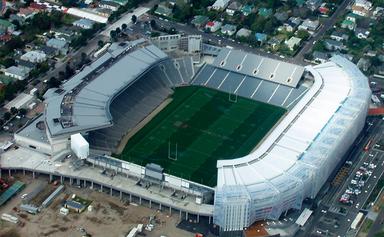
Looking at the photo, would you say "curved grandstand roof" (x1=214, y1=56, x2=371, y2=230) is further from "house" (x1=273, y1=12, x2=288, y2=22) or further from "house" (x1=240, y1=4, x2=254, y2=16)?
"house" (x1=240, y1=4, x2=254, y2=16)

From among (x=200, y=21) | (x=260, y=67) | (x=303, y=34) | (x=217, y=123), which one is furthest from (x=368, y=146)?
(x=200, y=21)

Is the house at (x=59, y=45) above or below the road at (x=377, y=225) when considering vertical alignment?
above

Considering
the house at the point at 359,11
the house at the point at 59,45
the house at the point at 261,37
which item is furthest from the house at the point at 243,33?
the house at the point at 59,45

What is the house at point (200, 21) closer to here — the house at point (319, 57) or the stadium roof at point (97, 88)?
the stadium roof at point (97, 88)

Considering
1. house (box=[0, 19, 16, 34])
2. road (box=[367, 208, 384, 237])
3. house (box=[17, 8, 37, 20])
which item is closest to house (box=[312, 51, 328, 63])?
road (box=[367, 208, 384, 237])

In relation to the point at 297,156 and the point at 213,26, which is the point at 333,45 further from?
the point at 297,156

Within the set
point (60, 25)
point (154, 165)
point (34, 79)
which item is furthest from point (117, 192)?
point (60, 25)

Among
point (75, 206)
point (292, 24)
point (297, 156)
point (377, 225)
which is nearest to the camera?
point (377, 225)

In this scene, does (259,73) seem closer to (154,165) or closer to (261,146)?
(261,146)
